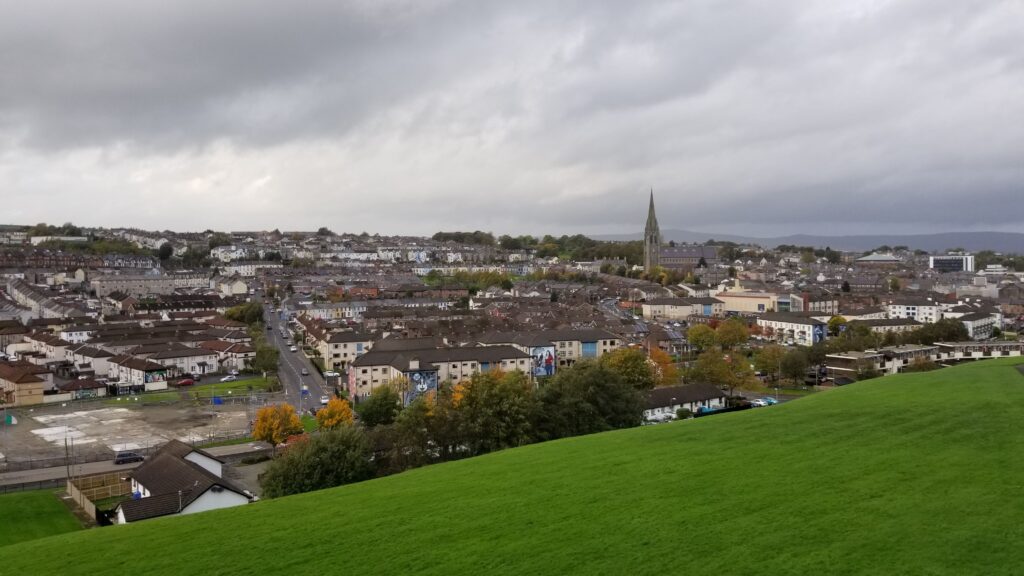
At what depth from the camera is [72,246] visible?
111 m

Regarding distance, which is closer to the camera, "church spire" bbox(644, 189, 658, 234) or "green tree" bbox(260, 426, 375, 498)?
"green tree" bbox(260, 426, 375, 498)

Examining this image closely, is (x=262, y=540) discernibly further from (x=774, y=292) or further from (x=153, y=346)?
(x=774, y=292)

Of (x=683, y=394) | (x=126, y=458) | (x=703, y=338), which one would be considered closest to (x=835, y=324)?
(x=703, y=338)

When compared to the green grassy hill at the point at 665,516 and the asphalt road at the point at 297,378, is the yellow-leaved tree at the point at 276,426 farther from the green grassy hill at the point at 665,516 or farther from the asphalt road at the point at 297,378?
the green grassy hill at the point at 665,516

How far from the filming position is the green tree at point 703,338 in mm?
45844

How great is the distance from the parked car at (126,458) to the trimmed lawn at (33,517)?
3347mm

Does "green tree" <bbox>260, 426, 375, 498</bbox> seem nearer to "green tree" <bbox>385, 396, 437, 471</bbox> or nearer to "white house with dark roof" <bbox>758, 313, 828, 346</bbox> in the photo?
"green tree" <bbox>385, 396, 437, 471</bbox>

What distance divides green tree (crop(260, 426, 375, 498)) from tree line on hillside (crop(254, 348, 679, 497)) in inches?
0.9

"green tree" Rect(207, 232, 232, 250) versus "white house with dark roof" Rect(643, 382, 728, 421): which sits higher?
"green tree" Rect(207, 232, 232, 250)

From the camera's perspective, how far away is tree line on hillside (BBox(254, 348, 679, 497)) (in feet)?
56.7

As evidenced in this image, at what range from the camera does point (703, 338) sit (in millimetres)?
45938

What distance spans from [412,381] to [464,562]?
24067 millimetres

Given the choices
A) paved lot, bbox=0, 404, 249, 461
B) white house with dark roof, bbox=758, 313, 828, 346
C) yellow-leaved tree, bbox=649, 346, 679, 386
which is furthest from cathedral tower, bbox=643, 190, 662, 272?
paved lot, bbox=0, 404, 249, 461

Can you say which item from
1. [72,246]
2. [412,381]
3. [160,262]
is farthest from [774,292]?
[72,246]
